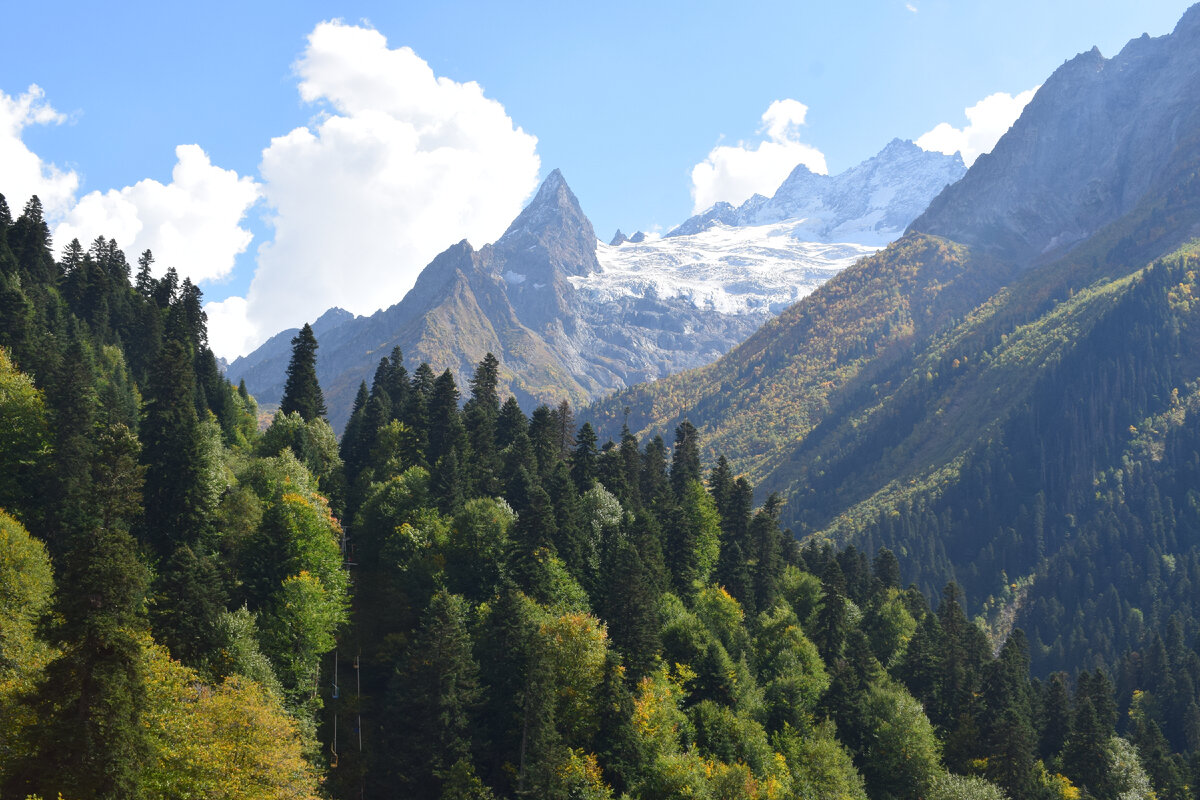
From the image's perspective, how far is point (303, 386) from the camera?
13250 centimetres

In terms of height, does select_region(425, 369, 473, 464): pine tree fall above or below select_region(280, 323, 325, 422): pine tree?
below

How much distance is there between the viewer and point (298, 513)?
3076 inches

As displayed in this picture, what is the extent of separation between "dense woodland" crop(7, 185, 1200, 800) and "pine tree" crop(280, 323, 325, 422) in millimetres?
1736

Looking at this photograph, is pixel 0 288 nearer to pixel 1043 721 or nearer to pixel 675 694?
pixel 675 694

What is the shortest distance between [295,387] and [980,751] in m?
94.3

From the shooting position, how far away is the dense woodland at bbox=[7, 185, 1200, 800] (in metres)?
53.2

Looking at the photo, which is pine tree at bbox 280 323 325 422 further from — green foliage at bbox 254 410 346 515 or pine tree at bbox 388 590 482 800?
pine tree at bbox 388 590 482 800

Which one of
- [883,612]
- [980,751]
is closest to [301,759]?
[980,751]

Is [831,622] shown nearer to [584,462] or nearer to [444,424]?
[584,462]

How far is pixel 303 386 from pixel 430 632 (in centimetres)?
7035

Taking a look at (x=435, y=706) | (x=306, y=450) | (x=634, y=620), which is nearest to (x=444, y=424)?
(x=306, y=450)

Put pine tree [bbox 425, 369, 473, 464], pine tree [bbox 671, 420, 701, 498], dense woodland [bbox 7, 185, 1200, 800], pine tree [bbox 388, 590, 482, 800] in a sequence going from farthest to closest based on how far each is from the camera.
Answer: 1. pine tree [bbox 671, 420, 701, 498]
2. pine tree [bbox 425, 369, 473, 464]
3. pine tree [bbox 388, 590, 482, 800]
4. dense woodland [bbox 7, 185, 1200, 800]

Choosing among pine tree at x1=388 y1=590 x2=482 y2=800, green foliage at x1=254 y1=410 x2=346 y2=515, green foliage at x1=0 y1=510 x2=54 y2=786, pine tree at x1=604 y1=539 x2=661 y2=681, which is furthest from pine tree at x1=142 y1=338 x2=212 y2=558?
pine tree at x1=604 y1=539 x2=661 y2=681

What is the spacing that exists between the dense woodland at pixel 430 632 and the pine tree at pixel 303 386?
174 centimetres
